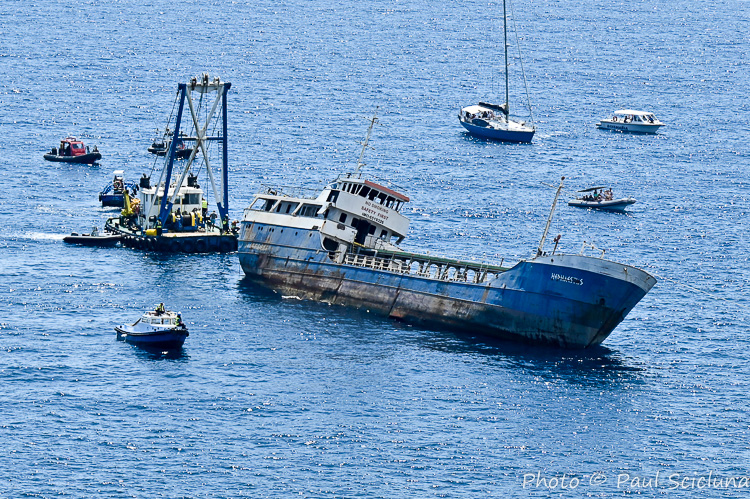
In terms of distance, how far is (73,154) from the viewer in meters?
164

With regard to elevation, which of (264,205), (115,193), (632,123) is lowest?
(115,193)

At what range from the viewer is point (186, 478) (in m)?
77.9

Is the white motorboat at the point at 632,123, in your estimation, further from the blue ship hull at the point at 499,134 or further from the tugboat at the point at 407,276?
the tugboat at the point at 407,276

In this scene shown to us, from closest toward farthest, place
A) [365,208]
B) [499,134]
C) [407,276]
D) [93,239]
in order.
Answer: [407,276]
[365,208]
[93,239]
[499,134]

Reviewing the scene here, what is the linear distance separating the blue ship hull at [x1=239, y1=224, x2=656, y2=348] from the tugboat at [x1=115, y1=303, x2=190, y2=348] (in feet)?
55.2

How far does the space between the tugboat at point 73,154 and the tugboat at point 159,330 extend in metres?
69.6

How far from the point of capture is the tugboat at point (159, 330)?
315ft

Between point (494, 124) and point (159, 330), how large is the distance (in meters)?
102

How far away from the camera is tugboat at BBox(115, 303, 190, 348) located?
95938 millimetres

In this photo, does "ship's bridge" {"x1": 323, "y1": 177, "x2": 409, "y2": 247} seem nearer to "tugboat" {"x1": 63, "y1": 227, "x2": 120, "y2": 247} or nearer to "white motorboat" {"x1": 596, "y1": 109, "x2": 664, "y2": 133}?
"tugboat" {"x1": 63, "y1": 227, "x2": 120, "y2": 247}

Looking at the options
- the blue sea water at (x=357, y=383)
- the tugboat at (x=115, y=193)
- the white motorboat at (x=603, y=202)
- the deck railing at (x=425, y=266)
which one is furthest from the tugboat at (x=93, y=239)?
the white motorboat at (x=603, y=202)

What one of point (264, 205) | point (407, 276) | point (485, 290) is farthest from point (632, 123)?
point (485, 290)

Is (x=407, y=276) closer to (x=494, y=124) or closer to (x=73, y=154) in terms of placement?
(x=73, y=154)

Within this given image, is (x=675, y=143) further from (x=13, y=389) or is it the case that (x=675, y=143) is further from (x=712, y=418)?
(x=13, y=389)
